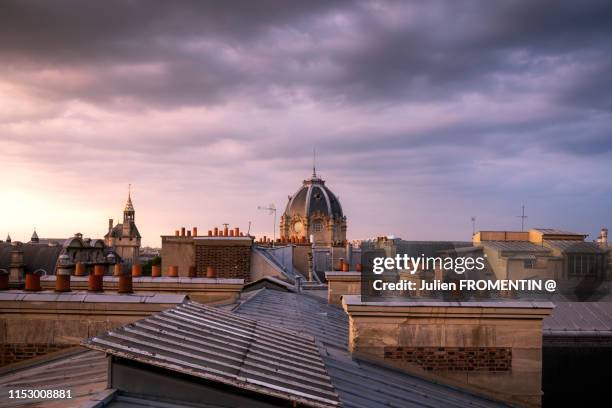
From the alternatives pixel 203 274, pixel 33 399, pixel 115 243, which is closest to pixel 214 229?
pixel 203 274

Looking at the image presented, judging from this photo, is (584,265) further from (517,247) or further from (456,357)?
(456,357)

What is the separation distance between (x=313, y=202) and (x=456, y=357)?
114054 mm

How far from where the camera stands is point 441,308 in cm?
1108

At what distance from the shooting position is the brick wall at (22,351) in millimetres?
10954

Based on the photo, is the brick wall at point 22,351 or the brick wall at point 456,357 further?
the brick wall at point 456,357

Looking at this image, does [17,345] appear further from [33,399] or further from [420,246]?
[420,246]

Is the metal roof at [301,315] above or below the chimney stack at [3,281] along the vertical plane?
below

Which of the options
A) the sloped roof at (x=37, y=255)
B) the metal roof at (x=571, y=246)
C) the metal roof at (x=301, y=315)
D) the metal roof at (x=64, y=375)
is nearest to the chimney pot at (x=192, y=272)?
the metal roof at (x=301, y=315)

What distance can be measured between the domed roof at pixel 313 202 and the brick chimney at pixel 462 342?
113 m

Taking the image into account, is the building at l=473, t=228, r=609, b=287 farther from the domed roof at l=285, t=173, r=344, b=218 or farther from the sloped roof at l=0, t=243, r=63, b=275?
the domed roof at l=285, t=173, r=344, b=218

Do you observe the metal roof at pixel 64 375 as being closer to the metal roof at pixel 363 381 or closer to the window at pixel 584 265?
the metal roof at pixel 363 381

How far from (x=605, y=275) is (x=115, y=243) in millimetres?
126353

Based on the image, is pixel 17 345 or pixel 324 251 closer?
pixel 17 345

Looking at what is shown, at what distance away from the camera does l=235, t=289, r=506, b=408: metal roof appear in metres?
8.80
